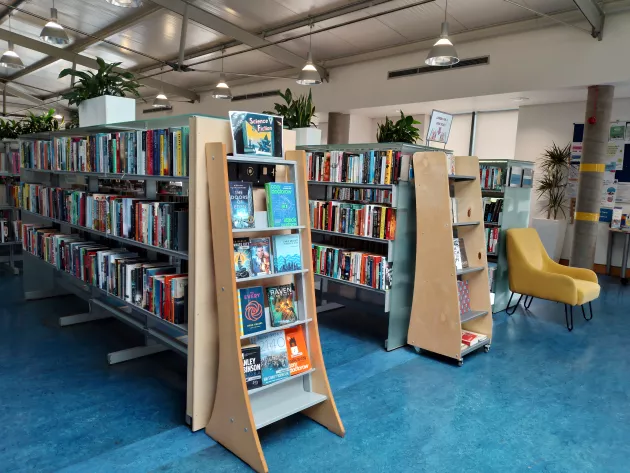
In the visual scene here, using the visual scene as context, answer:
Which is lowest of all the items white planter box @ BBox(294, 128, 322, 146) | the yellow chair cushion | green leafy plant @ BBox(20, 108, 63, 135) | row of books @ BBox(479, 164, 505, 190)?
the yellow chair cushion

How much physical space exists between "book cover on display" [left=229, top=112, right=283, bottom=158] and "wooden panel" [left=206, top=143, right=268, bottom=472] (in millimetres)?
175

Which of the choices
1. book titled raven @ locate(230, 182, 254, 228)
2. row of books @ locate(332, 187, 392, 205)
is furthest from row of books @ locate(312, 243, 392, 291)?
book titled raven @ locate(230, 182, 254, 228)

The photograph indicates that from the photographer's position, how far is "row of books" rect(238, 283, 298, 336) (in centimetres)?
239

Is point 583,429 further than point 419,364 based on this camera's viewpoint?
No

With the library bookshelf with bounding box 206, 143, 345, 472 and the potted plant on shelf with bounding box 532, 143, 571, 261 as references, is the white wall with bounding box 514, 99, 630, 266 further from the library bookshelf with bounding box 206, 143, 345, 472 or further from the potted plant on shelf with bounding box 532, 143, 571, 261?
the library bookshelf with bounding box 206, 143, 345, 472

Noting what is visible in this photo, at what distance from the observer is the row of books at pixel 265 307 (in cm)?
239

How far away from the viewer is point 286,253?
2547mm

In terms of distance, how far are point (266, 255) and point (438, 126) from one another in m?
2.69

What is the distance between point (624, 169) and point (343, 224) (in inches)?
232

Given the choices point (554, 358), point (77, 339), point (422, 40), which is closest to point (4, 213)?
point (77, 339)

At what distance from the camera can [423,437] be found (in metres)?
2.60

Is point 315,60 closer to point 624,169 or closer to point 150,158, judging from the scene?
point 624,169

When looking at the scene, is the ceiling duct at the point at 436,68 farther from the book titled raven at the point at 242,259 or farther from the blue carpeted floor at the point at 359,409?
the book titled raven at the point at 242,259

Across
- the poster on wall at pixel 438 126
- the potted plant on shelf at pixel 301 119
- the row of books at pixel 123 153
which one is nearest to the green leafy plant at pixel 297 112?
the potted plant on shelf at pixel 301 119
